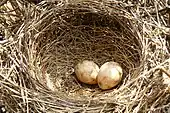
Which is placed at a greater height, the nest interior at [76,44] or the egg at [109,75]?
the nest interior at [76,44]

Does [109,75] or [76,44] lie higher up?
[76,44]

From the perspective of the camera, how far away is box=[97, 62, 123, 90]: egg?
78.0 inches

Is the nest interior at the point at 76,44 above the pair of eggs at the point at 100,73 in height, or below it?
above

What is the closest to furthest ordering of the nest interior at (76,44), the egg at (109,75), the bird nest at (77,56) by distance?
the bird nest at (77,56), the egg at (109,75), the nest interior at (76,44)

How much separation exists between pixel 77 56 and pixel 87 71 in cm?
18

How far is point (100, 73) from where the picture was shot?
6.59 ft

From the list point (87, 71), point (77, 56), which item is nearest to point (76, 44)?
point (77, 56)

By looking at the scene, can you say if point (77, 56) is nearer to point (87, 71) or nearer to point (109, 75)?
point (87, 71)

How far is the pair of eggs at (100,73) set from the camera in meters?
1.98

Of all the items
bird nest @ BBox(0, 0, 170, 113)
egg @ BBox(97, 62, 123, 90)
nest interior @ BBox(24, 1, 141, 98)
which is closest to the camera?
bird nest @ BBox(0, 0, 170, 113)

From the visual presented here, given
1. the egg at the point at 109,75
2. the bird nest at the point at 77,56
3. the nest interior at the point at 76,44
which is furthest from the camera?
the nest interior at the point at 76,44

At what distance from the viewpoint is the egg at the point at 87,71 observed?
2.05m

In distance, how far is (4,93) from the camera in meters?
1.83

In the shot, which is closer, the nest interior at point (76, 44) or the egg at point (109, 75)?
the egg at point (109, 75)
